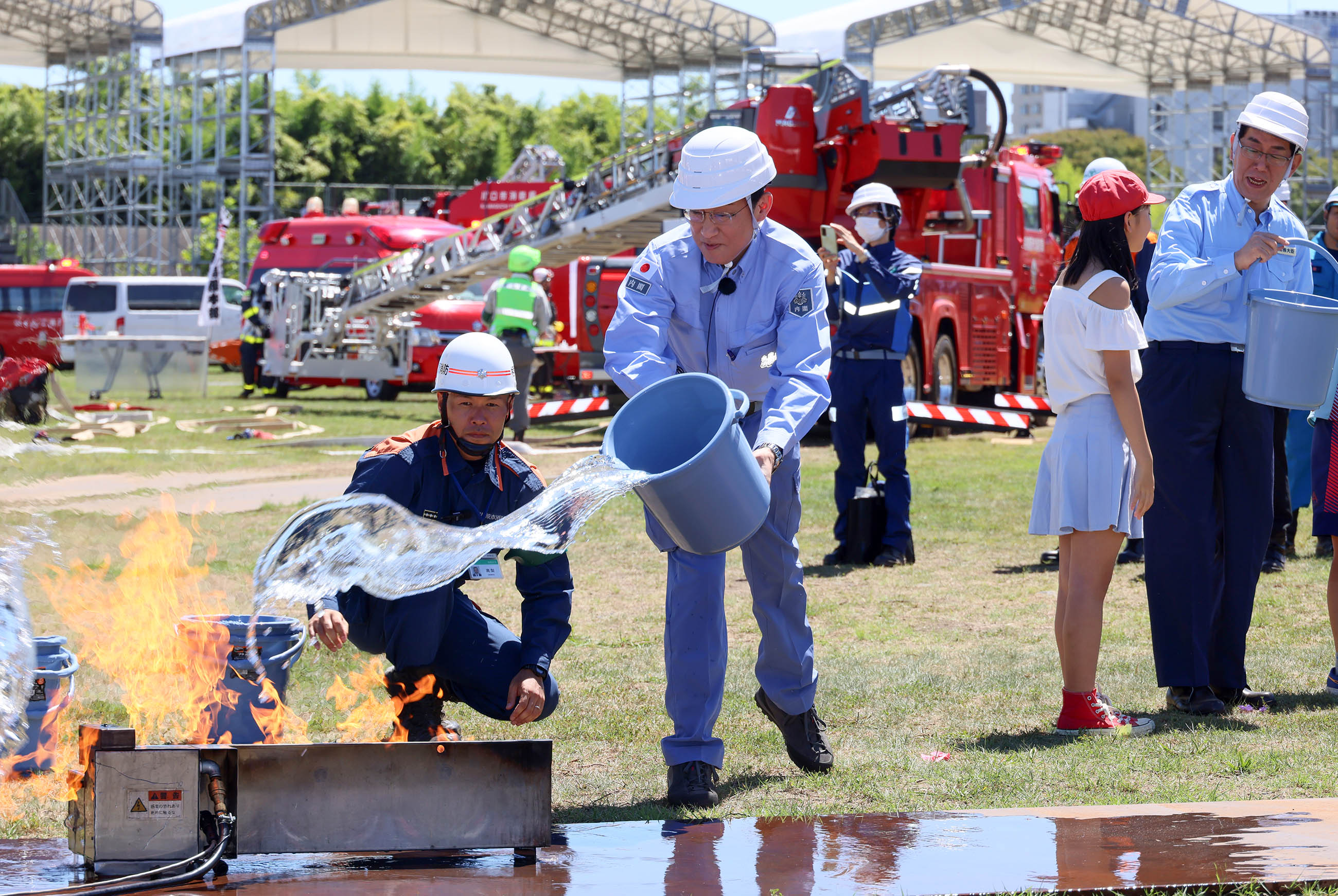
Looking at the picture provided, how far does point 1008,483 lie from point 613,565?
5126mm

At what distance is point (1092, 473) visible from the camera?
5.34 metres

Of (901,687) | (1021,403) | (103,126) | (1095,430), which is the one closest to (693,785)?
(901,687)

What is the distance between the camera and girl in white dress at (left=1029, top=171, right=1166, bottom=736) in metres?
5.25

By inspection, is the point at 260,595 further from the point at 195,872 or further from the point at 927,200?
the point at 927,200

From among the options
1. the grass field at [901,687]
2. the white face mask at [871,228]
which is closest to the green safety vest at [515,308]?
the grass field at [901,687]

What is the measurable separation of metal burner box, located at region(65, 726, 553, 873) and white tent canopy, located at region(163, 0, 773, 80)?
36335mm

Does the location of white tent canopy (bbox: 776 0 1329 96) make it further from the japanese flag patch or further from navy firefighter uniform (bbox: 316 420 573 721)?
navy firefighter uniform (bbox: 316 420 573 721)

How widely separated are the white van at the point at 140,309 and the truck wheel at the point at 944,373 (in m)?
19.9

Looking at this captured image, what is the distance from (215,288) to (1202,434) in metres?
25.9

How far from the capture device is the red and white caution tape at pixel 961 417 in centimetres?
A: 1331

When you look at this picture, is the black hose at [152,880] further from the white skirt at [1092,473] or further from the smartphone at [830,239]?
the smartphone at [830,239]

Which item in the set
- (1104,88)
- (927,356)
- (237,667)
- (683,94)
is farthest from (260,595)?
(1104,88)

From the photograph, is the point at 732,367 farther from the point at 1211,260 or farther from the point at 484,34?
the point at 484,34

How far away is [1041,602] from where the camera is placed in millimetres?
8148
